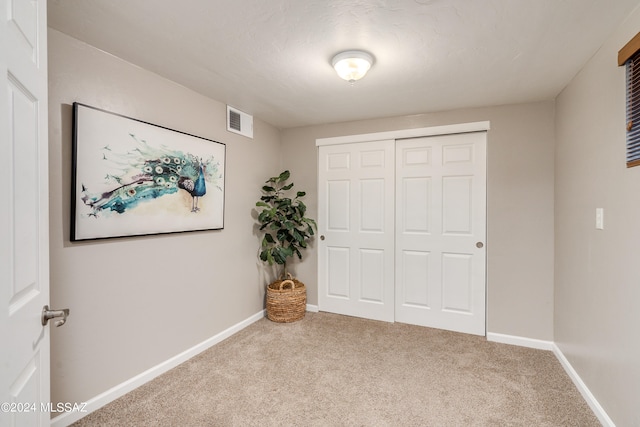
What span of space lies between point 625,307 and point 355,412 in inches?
62.8

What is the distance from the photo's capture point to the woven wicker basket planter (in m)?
3.28

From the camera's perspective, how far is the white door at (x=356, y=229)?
339 centimetres

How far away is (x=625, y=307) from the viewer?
1575mm

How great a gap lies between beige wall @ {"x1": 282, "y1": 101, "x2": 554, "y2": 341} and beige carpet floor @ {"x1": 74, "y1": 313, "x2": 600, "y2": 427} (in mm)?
349

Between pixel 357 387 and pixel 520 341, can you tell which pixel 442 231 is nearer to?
pixel 520 341

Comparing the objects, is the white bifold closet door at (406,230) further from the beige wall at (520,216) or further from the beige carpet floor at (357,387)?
the beige carpet floor at (357,387)

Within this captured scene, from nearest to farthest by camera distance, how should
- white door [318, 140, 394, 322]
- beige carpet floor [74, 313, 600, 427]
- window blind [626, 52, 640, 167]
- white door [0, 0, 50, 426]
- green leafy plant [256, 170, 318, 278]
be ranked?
white door [0, 0, 50, 426] < window blind [626, 52, 640, 167] < beige carpet floor [74, 313, 600, 427] < green leafy plant [256, 170, 318, 278] < white door [318, 140, 394, 322]

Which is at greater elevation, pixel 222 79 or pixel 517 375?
pixel 222 79

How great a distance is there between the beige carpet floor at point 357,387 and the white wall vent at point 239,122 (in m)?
2.06

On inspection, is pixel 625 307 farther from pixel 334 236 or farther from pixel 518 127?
pixel 334 236

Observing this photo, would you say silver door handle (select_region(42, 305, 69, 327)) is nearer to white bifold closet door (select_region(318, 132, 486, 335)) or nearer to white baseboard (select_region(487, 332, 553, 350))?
white bifold closet door (select_region(318, 132, 486, 335))

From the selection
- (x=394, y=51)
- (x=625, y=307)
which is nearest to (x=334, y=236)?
(x=394, y=51)

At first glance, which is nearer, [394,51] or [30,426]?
[30,426]

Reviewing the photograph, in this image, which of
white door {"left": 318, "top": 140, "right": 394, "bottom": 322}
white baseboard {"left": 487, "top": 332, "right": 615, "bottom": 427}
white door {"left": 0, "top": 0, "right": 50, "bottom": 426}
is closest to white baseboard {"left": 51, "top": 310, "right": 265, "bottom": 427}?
white door {"left": 0, "top": 0, "right": 50, "bottom": 426}
